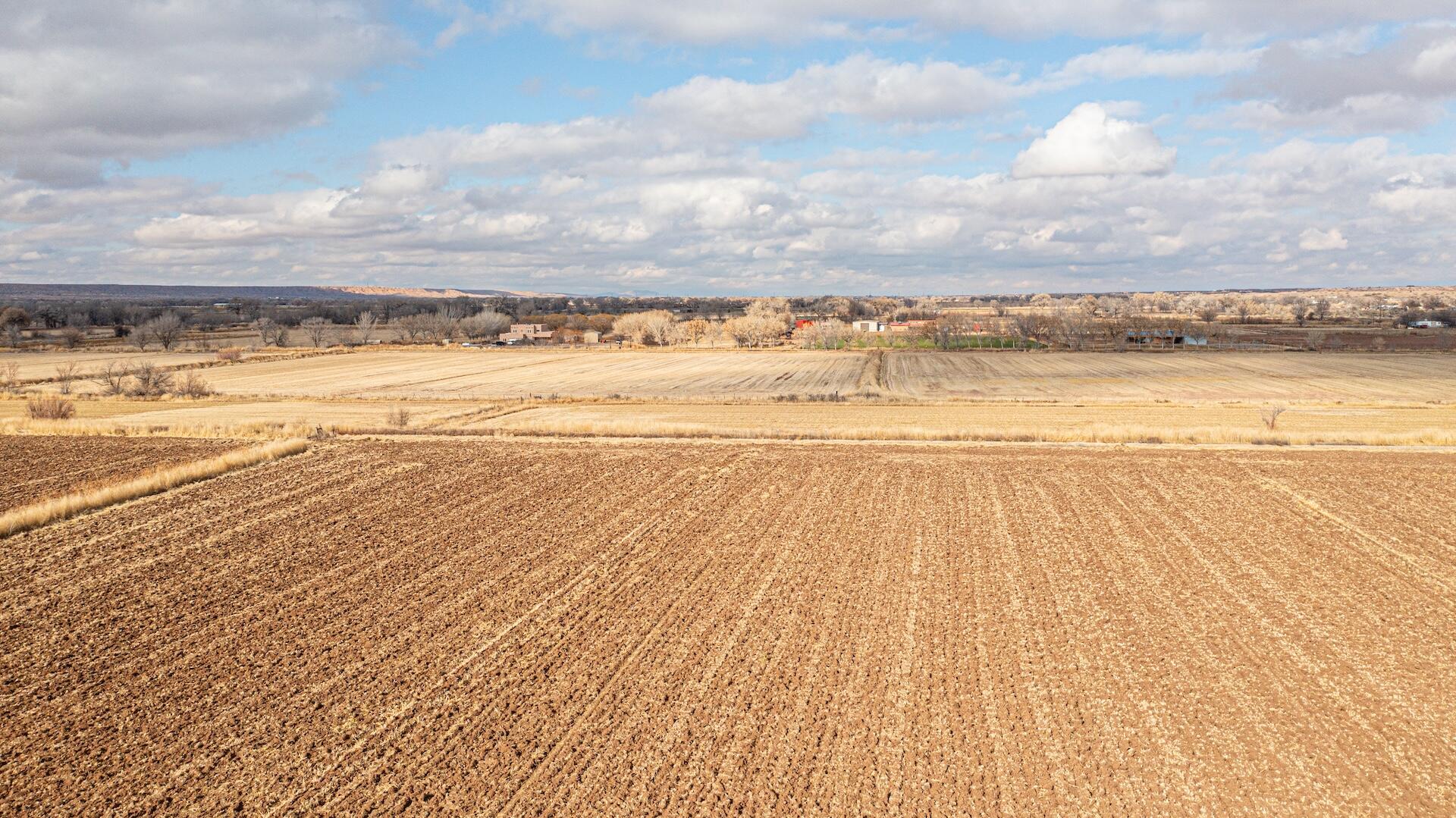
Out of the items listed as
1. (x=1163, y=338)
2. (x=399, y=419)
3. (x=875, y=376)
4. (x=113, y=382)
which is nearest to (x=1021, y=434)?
(x=399, y=419)

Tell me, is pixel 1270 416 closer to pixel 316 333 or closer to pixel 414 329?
pixel 316 333

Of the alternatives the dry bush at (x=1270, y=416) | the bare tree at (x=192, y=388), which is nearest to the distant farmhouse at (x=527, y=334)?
the bare tree at (x=192, y=388)

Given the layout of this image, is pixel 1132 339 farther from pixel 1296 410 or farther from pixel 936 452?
pixel 936 452

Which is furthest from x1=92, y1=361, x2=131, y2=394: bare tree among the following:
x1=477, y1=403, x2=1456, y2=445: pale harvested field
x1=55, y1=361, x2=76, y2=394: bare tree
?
x1=477, y1=403, x2=1456, y2=445: pale harvested field

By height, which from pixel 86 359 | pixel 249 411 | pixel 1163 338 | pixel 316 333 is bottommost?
pixel 249 411

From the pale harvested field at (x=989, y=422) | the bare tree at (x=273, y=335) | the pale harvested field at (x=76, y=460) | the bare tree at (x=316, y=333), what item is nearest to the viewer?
the pale harvested field at (x=76, y=460)

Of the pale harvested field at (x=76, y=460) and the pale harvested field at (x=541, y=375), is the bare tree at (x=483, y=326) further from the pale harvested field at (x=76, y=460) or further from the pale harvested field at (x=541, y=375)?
the pale harvested field at (x=76, y=460)
